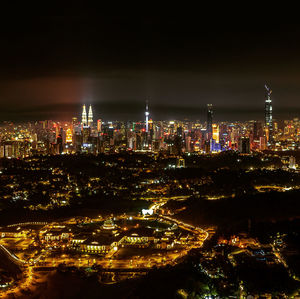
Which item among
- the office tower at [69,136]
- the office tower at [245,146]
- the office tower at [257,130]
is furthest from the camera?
the office tower at [257,130]

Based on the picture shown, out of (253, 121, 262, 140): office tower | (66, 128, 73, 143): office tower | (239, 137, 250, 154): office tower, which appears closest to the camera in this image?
(239, 137, 250, 154): office tower

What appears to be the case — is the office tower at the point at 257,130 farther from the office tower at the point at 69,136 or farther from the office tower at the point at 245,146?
the office tower at the point at 69,136

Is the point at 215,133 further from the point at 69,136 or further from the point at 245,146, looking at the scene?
the point at 69,136

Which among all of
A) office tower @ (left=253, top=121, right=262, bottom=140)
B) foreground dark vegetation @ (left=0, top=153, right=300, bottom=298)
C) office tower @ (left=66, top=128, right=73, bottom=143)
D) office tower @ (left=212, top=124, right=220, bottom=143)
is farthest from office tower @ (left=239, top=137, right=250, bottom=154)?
office tower @ (left=66, top=128, right=73, bottom=143)

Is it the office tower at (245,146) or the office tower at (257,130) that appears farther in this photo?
the office tower at (257,130)

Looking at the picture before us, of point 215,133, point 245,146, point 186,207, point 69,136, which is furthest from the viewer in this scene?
point 215,133

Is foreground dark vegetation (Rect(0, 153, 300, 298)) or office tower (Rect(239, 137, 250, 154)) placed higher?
office tower (Rect(239, 137, 250, 154))

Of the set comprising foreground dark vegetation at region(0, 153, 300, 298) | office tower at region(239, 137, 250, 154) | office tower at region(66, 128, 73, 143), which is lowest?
foreground dark vegetation at region(0, 153, 300, 298)

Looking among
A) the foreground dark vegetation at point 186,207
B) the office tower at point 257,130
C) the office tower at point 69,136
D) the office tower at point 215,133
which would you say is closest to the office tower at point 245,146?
the foreground dark vegetation at point 186,207

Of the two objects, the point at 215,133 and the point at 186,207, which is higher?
the point at 215,133

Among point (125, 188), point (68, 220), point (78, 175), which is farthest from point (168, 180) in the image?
point (68, 220)

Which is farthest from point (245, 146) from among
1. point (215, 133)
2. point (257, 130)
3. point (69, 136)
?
point (69, 136)

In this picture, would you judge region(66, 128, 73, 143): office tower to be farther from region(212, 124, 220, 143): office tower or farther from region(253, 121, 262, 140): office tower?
region(253, 121, 262, 140): office tower
